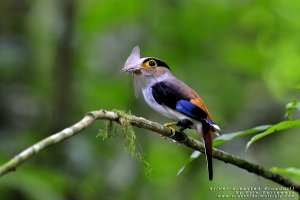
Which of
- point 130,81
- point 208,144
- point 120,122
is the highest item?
point 120,122

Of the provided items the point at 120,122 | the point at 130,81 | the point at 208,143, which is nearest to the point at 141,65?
the point at 208,143

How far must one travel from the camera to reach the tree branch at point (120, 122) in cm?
176

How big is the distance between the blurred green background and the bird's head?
2.67 meters

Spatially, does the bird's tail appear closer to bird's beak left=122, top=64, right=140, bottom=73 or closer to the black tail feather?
the black tail feather

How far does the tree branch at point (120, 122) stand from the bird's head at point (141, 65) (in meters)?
0.46

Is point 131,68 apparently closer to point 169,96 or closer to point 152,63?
point 152,63

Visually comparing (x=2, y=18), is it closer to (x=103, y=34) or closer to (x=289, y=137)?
(x=103, y=34)

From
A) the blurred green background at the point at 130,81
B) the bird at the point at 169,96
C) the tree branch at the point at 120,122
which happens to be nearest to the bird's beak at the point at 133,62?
the bird at the point at 169,96

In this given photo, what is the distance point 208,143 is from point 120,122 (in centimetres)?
80

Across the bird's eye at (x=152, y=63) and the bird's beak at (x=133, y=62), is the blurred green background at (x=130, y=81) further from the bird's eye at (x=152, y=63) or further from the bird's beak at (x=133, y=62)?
the bird's beak at (x=133, y=62)

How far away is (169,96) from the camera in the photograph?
347 cm

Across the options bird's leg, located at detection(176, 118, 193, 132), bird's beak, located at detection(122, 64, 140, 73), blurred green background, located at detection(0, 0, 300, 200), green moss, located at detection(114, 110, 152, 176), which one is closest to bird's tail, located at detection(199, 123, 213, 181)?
bird's leg, located at detection(176, 118, 193, 132)

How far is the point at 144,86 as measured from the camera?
3.58 metres

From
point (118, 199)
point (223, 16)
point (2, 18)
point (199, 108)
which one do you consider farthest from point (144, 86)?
point (2, 18)
